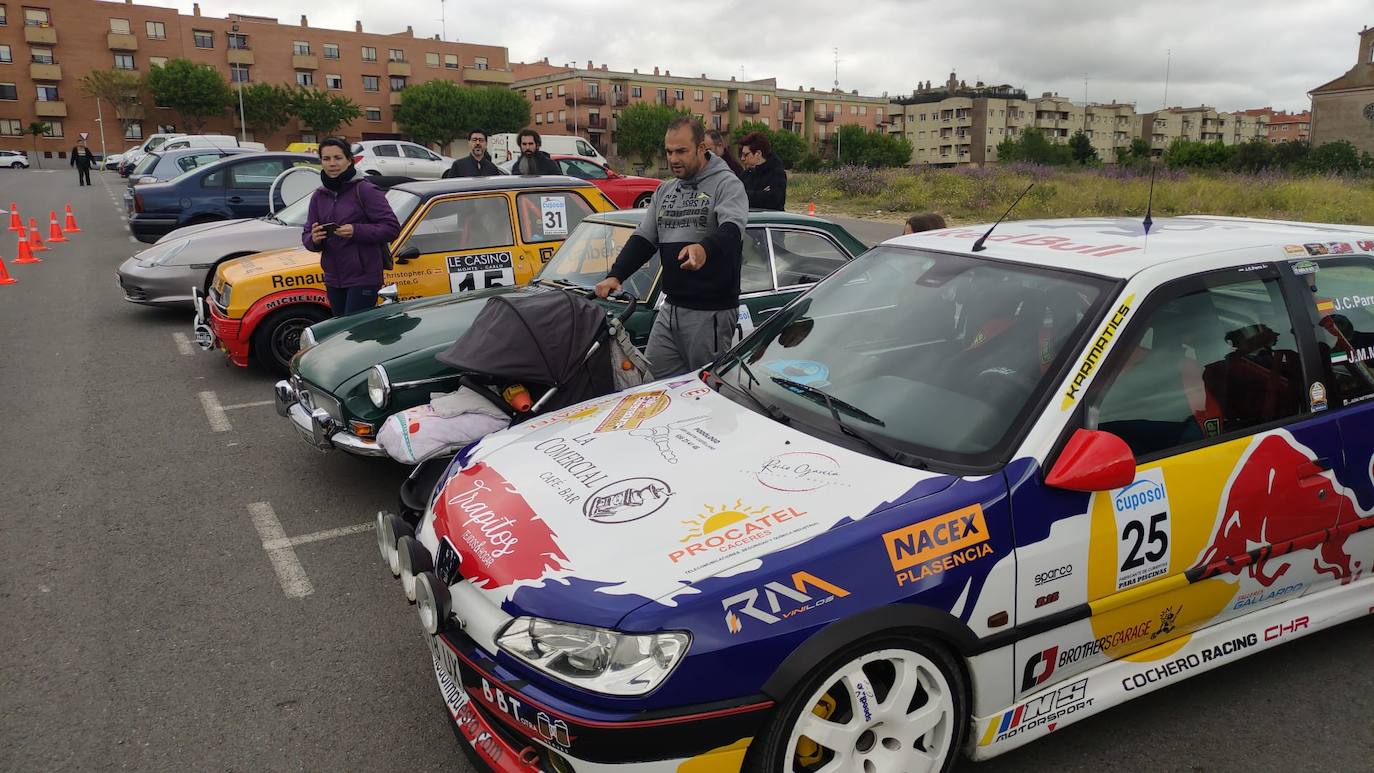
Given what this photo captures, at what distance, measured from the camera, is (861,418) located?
9.17 feet

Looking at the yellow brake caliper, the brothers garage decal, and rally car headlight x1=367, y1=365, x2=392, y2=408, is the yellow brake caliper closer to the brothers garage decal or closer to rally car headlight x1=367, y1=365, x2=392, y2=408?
the brothers garage decal

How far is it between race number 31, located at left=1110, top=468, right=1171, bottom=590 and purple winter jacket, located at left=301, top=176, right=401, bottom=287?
5265 millimetres

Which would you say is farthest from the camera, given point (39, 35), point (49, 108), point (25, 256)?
point (49, 108)

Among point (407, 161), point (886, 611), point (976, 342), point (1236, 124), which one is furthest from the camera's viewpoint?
point (1236, 124)

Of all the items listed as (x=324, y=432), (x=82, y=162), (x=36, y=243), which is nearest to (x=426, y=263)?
(x=324, y=432)

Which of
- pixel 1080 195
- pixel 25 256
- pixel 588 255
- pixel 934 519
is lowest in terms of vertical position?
pixel 934 519

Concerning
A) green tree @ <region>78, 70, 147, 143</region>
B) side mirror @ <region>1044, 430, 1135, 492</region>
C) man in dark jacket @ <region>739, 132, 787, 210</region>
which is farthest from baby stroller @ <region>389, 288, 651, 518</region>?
green tree @ <region>78, 70, 147, 143</region>

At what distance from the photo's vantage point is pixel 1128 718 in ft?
9.75

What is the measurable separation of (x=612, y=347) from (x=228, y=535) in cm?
216

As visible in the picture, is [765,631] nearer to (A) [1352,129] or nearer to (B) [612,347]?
(B) [612,347]

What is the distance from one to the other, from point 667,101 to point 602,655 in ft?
378

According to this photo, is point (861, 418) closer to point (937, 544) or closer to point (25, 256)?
point (937, 544)

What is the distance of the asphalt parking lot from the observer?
2.86m

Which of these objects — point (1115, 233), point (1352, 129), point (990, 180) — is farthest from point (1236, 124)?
point (1115, 233)
